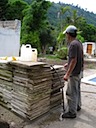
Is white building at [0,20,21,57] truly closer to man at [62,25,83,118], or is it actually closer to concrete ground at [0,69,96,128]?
concrete ground at [0,69,96,128]

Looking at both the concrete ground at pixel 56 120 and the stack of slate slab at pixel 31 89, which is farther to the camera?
the concrete ground at pixel 56 120

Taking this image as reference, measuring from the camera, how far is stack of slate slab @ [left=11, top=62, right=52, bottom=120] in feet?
11.5

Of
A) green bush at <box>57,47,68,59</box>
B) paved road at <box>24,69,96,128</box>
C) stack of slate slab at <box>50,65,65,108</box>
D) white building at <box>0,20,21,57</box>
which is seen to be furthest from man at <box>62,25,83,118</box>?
green bush at <box>57,47,68,59</box>

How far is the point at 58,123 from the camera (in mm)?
3742

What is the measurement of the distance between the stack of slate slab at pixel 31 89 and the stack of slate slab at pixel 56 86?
0.20 m

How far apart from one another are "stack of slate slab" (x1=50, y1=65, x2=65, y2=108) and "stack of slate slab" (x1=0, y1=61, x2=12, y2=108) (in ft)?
2.90

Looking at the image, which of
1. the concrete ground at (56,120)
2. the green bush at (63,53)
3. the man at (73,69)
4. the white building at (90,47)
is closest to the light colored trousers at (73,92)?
the man at (73,69)

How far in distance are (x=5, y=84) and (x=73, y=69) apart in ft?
4.77

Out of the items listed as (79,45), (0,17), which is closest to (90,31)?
(0,17)

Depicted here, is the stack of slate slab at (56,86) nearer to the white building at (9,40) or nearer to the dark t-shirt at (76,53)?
the dark t-shirt at (76,53)

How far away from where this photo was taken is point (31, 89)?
3480 millimetres

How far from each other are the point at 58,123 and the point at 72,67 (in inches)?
44.0

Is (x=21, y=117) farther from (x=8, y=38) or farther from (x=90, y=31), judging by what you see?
(x=90, y=31)

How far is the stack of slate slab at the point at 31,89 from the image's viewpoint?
138 inches
